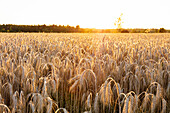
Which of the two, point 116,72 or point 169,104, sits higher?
point 116,72

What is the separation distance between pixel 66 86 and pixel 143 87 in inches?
34.0

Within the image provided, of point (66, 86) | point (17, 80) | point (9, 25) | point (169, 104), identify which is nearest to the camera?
point (169, 104)

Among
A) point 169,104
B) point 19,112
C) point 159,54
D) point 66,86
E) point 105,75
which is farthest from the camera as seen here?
point 159,54

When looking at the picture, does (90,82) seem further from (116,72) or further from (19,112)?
(19,112)

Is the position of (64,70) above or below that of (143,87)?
above

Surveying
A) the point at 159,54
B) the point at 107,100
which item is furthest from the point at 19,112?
the point at 159,54

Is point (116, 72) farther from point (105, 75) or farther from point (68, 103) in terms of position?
point (68, 103)

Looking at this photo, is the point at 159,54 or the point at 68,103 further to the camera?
the point at 159,54

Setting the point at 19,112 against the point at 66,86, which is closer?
the point at 19,112

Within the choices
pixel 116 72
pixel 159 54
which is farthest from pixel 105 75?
pixel 159 54

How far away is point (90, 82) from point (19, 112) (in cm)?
86

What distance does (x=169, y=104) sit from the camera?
72.0 inches

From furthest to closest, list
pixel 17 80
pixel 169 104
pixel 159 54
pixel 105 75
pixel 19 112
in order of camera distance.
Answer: pixel 159 54 < pixel 105 75 < pixel 17 80 < pixel 169 104 < pixel 19 112

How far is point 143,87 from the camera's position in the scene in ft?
6.82
